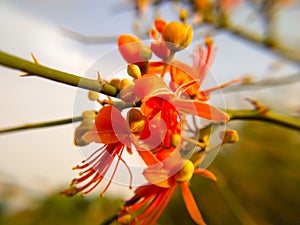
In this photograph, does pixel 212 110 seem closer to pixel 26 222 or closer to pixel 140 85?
pixel 140 85

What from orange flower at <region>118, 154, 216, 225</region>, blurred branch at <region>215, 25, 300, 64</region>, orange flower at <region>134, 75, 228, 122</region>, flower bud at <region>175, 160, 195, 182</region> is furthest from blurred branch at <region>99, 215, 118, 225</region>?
blurred branch at <region>215, 25, 300, 64</region>

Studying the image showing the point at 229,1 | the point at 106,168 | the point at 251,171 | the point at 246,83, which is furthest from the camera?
the point at 251,171

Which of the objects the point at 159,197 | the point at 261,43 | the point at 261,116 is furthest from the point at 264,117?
the point at 261,43

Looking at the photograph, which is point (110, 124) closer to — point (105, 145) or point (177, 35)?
point (105, 145)

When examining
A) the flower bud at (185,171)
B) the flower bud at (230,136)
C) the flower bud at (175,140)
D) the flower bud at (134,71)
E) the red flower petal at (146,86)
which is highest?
the flower bud at (134,71)

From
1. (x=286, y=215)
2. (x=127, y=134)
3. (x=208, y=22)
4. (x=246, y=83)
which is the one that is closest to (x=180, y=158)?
(x=127, y=134)

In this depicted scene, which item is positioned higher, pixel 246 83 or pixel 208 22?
pixel 208 22

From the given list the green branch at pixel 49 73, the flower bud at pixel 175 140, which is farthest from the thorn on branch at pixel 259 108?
the green branch at pixel 49 73

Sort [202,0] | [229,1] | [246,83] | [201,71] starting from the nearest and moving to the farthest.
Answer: [201,71], [246,83], [202,0], [229,1]

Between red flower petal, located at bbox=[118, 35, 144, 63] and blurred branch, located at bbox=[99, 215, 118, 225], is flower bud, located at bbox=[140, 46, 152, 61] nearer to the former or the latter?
red flower petal, located at bbox=[118, 35, 144, 63]

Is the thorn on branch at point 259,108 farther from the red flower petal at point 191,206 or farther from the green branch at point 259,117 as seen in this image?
the red flower petal at point 191,206
